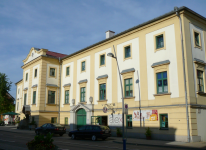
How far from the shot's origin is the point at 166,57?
810 inches

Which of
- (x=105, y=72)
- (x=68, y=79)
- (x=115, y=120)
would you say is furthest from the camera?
(x=68, y=79)

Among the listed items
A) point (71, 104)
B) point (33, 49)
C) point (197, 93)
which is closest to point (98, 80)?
point (71, 104)

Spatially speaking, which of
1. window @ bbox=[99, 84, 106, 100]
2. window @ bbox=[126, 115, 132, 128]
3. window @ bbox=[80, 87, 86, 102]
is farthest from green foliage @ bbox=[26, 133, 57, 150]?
window @ bbox=[80, 87, 86, 102]

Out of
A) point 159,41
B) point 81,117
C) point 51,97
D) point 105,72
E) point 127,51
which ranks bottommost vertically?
point 81,117

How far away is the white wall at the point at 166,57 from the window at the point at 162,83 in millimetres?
545

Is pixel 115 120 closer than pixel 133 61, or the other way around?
pixel 133 61

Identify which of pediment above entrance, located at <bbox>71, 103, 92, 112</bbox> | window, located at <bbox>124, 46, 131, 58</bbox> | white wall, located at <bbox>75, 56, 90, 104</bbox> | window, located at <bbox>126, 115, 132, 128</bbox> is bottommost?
window, located at <bbox>126, 115, 132, 128</bbox>

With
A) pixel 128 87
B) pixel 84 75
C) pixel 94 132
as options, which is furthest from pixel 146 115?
pixel 84 75

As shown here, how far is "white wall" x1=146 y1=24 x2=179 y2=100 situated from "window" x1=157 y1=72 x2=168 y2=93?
0.55 m

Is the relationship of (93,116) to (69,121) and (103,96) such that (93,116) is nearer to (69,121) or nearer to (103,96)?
(103,96)

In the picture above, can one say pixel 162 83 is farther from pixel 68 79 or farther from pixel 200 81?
pixel 68 79

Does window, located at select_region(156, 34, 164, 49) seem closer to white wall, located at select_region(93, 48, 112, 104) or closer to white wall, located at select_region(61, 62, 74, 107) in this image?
white wall, located at select_region(93, 48, 112, 104)

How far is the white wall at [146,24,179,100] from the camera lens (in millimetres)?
19594

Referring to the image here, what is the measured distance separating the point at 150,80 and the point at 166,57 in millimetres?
2817
